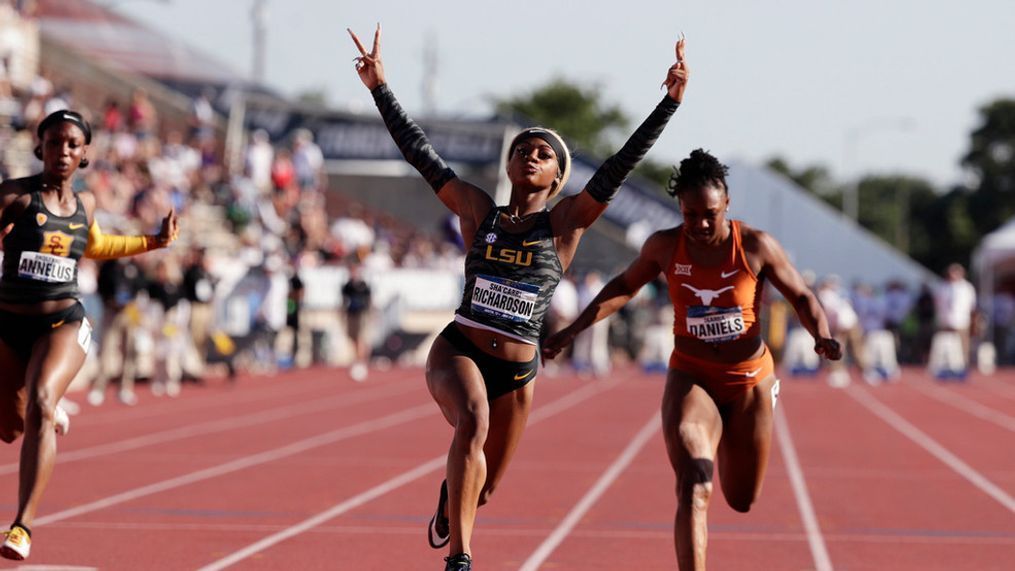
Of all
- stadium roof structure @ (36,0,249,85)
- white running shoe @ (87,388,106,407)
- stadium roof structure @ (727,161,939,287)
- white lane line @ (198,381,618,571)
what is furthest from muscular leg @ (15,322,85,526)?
stadium roof structure @ (36,0,249,85)

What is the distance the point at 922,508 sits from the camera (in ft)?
38.8

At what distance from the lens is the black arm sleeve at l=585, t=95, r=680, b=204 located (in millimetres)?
7387

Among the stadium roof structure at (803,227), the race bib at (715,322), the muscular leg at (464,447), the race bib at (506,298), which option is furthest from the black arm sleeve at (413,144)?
the stadium roof structure at (803,227)

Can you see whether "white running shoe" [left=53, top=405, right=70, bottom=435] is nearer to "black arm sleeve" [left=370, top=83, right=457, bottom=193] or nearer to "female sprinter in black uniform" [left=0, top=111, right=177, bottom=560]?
"female sprinter in black uniform" [left=0, top=111, right=177, bottom=560]

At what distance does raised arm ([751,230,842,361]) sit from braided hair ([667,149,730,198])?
29cm

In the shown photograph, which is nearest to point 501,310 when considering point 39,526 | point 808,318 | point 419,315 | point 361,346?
point 808,318

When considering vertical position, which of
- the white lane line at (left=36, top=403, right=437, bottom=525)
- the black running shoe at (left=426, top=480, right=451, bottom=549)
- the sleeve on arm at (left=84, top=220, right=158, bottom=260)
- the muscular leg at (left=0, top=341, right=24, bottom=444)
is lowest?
the white lane line at (left=36, top=403, right=437, bottom=525)

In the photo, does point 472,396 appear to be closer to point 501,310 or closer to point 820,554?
point 501,310

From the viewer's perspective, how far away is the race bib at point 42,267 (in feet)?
27.3

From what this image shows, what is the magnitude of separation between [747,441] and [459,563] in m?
1.44

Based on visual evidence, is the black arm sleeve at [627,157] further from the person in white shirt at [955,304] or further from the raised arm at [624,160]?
the person in white shirt at [955,304]

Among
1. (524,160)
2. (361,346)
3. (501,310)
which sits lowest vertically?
(361,346)

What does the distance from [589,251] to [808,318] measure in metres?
42.1

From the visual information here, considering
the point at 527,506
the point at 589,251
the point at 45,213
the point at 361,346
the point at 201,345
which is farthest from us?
the point at 589,251
